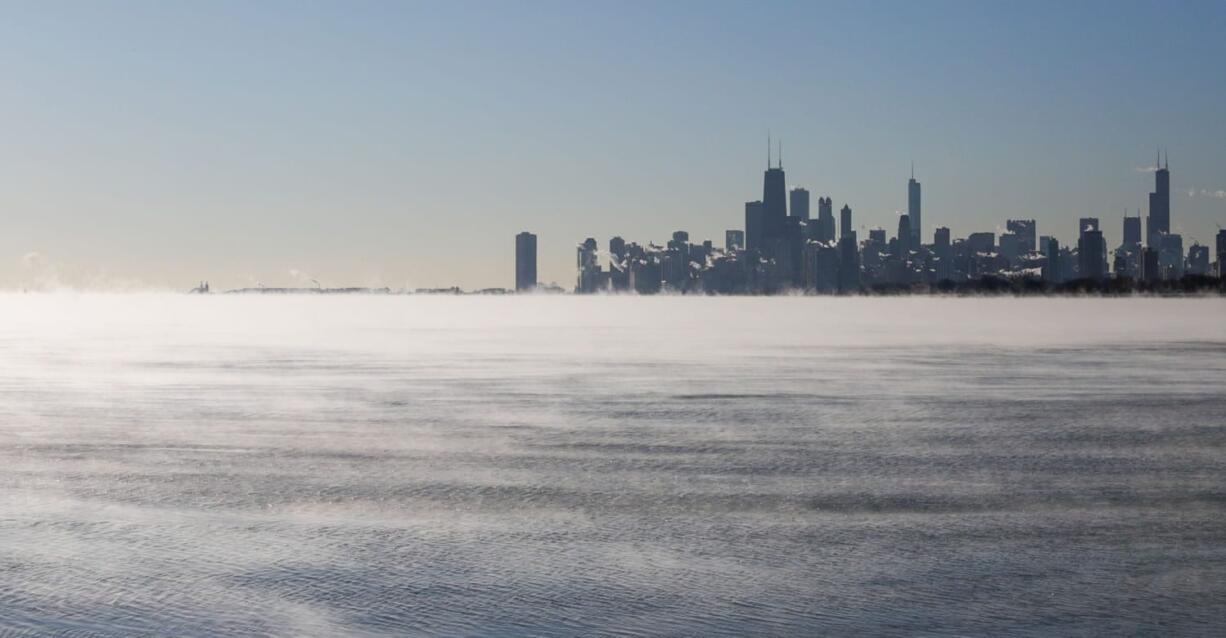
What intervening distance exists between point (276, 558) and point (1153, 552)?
20.8 ft

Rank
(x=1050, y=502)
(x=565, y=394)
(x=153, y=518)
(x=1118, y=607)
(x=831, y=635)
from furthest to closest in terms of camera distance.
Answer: (x=565, y=394)
(x=1050, y=502)
(x=153, y=518)
(x=1118, y=607)
(x=831, y=635)

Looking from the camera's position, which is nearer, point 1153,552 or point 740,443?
point 1153,552

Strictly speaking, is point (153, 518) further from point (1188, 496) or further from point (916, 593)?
point (1188, 496)

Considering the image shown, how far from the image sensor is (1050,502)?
12.3m

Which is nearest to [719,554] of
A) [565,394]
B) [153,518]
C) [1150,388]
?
[153,518]

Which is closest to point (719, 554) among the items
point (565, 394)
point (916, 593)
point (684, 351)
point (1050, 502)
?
point (916, 593)

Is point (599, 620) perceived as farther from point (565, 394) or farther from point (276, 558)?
point (565, 394)

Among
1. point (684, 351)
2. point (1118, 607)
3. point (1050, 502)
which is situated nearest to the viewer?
point (1118, 607)

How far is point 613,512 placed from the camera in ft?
38.5

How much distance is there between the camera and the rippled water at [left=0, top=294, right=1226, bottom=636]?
8.15m

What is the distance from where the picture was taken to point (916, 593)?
8562 millimetres

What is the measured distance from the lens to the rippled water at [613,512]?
8148 millimetres

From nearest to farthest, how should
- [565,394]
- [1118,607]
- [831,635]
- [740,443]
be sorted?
[831,635]
[1118,607]
[740,443]
[565,394]

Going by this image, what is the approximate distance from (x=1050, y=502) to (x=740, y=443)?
552 cm
